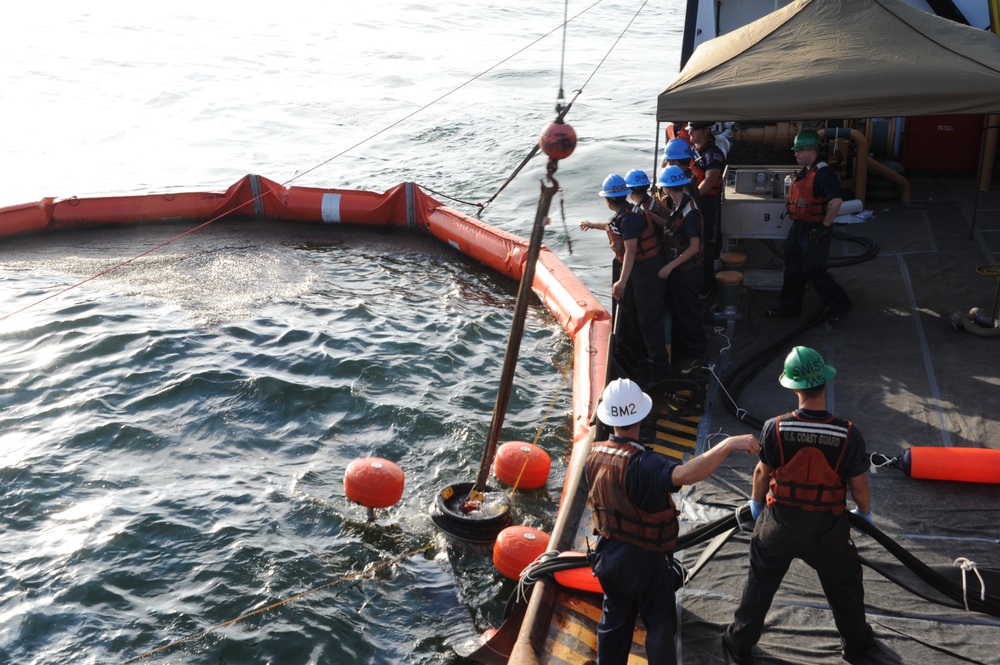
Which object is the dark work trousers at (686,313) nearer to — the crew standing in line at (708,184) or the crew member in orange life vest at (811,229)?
the crew standing in line at (708,184)

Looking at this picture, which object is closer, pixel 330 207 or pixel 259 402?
pixel 259 402

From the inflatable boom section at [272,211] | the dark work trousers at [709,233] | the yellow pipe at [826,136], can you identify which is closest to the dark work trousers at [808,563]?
the dark work trousers at [709,233]

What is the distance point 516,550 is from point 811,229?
4.24 m

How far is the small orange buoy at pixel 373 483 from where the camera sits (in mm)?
7574

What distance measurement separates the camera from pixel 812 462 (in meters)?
4.55

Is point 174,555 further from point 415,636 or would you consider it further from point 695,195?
point 695,195

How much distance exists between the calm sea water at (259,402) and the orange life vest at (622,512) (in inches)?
104

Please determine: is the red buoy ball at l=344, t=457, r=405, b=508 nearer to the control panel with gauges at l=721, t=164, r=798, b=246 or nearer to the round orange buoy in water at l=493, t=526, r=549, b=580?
the round orange buoy in water at l=493, t=526, r=549, b=580

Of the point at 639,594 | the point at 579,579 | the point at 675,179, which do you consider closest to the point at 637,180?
the point at 675,179

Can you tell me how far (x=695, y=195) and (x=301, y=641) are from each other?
17.5ft

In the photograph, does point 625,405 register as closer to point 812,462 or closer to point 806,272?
point 812,462

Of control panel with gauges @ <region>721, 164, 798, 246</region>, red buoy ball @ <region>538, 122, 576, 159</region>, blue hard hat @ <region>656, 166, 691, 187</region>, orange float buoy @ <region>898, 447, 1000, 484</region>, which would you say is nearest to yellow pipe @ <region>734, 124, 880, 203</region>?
control panel with gauges @ <region>721, 164, 798, 246</region>

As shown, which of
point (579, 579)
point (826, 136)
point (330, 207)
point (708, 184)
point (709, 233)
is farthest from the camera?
point (330, 207)

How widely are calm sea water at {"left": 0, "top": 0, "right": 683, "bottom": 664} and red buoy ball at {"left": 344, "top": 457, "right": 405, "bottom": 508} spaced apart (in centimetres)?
51
